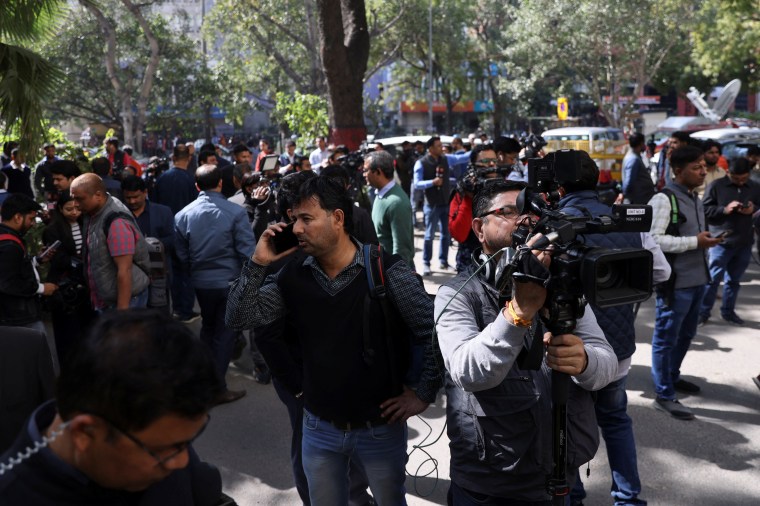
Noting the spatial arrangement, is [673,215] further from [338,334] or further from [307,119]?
[307,119]

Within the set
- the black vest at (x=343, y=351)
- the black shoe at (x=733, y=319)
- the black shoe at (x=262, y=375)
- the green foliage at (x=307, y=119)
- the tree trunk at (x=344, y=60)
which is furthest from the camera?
the green foliage at (x=307, y=119)

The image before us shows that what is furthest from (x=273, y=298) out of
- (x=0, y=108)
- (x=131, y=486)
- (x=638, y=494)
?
(x=0, y=108)

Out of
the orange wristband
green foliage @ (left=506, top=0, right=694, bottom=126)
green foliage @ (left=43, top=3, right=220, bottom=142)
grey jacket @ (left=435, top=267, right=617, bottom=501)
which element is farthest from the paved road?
green foliage @ (left=506, top=0, right=694, bottom=126)

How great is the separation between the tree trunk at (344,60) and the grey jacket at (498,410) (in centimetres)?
1059

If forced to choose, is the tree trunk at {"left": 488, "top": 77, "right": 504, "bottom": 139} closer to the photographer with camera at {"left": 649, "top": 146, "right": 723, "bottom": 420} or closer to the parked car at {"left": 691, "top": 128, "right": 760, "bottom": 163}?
the parked car at {"left": 691, "top": 128, "right": 760, "bottom": 163}

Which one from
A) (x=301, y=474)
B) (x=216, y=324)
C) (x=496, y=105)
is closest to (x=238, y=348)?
(x=216, y=324)

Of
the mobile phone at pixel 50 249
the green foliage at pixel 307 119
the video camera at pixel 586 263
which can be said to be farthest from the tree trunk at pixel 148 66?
the video camera at pixel 586 263

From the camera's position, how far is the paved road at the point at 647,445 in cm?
443

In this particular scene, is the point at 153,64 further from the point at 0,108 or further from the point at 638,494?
the point at 638,494

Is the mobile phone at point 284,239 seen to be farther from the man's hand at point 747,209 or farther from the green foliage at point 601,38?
the green foliage at point 601,38

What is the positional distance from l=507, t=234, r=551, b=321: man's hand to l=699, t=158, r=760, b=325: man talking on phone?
5912mm

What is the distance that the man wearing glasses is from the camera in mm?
1442

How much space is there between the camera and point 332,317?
299cm

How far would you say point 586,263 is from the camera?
2.12 meters
